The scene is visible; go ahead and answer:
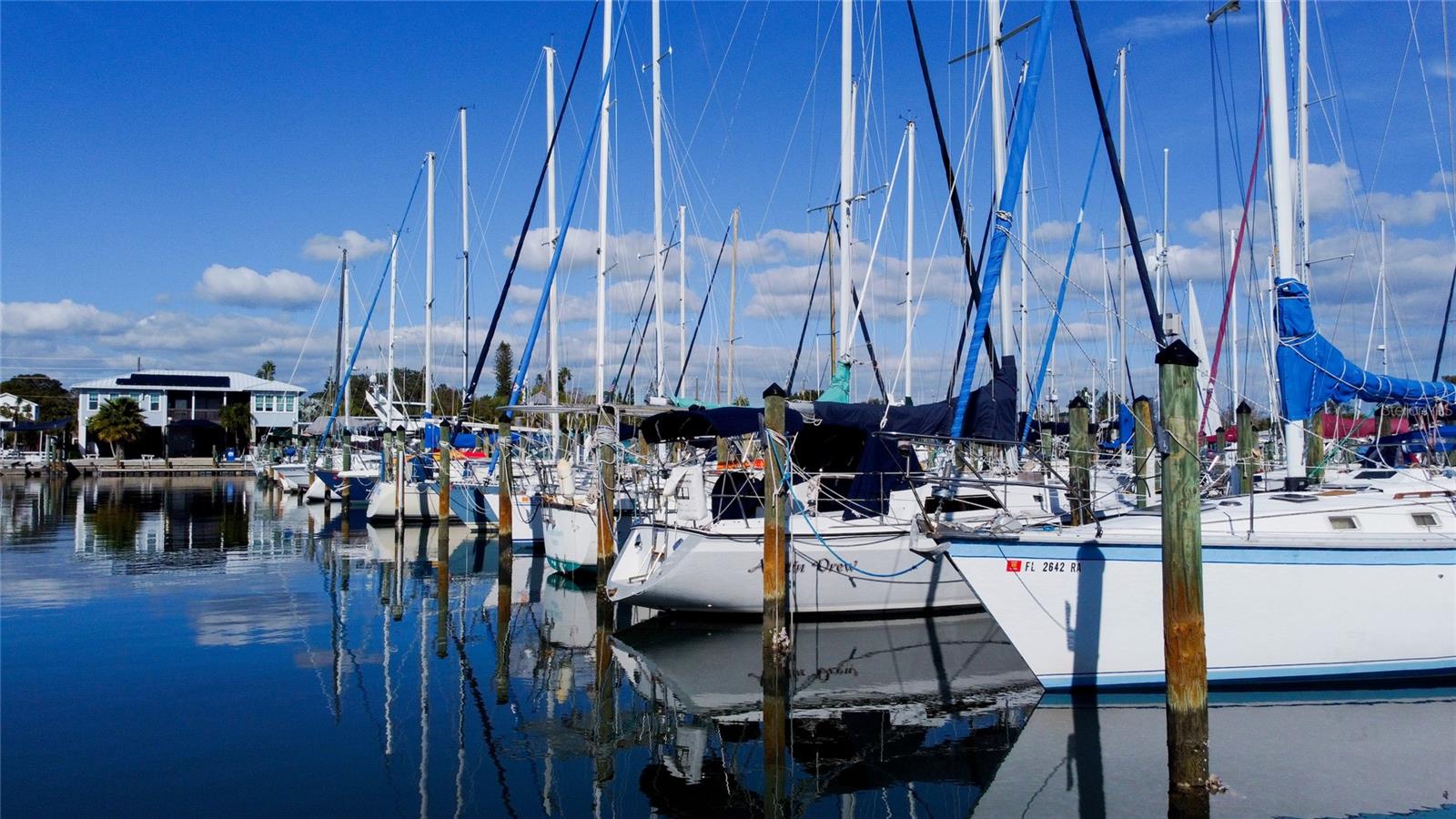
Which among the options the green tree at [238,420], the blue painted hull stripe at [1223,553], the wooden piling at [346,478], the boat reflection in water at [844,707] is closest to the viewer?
the boat reflection in water at [844,707]

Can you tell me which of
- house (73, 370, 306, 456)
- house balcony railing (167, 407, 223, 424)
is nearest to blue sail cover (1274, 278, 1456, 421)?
house (73, 370, 306, 456)

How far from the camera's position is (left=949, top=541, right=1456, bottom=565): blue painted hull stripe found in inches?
435

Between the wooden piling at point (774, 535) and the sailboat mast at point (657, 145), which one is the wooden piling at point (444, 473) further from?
the wooden piling at point (774, 535)

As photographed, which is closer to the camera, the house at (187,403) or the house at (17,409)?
the house at (187,403)

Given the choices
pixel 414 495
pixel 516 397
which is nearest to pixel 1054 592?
pixel 516 397

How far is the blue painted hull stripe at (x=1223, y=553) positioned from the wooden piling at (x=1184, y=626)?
2.04 m

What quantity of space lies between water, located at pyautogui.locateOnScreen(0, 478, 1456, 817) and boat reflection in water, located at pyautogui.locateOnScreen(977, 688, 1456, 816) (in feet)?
0.10

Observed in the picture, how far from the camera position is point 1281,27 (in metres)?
12.7

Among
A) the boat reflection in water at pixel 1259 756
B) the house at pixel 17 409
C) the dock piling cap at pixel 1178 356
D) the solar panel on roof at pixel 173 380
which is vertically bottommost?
the boat reflection in water at pixel 1259 756

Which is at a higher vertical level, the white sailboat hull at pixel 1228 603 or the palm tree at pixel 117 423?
the palm tree at pixel 117 423

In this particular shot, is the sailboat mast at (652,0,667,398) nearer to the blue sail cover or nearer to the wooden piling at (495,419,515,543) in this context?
the wooden piling at (495,419,515,543)

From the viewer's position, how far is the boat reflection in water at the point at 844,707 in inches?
363

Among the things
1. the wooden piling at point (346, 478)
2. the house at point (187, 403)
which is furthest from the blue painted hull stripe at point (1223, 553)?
the house at point (187, 403)

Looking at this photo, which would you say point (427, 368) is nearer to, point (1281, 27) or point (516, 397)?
point (516, 397)
